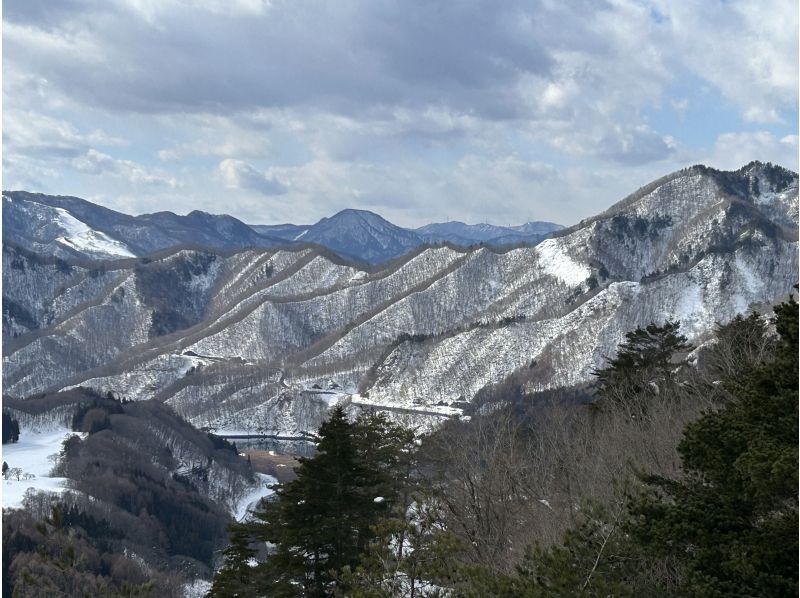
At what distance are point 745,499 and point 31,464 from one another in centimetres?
17930

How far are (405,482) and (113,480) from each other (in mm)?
127373

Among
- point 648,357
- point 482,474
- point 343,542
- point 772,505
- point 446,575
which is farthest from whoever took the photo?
point 648,357

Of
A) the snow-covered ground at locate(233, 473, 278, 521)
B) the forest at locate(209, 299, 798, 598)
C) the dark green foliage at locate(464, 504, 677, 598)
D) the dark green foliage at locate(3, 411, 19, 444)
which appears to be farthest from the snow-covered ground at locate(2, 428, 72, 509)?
the dark green foliage at locate(464, 504, 677, 598)

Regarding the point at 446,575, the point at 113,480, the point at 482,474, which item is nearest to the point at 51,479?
the point at 113,480

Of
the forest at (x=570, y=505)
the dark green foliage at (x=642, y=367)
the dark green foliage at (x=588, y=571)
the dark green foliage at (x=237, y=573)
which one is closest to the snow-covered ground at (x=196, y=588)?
the forest at (x=570, y=505)

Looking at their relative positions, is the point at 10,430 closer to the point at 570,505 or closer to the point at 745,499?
the point at 570,505

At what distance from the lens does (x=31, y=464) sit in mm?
167000

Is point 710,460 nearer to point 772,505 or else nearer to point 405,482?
point 772,505

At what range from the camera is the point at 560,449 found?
3944 cm

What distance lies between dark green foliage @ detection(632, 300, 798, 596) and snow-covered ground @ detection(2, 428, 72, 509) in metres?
131

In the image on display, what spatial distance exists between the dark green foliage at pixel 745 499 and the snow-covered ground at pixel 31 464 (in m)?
131

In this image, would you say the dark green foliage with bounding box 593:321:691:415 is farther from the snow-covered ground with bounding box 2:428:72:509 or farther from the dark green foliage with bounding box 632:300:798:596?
the snow-covered ground with bounding box 2:428:72:509

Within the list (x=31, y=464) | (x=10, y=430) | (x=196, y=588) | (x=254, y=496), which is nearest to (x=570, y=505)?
(x=196, y=588)

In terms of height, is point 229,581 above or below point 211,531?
above
